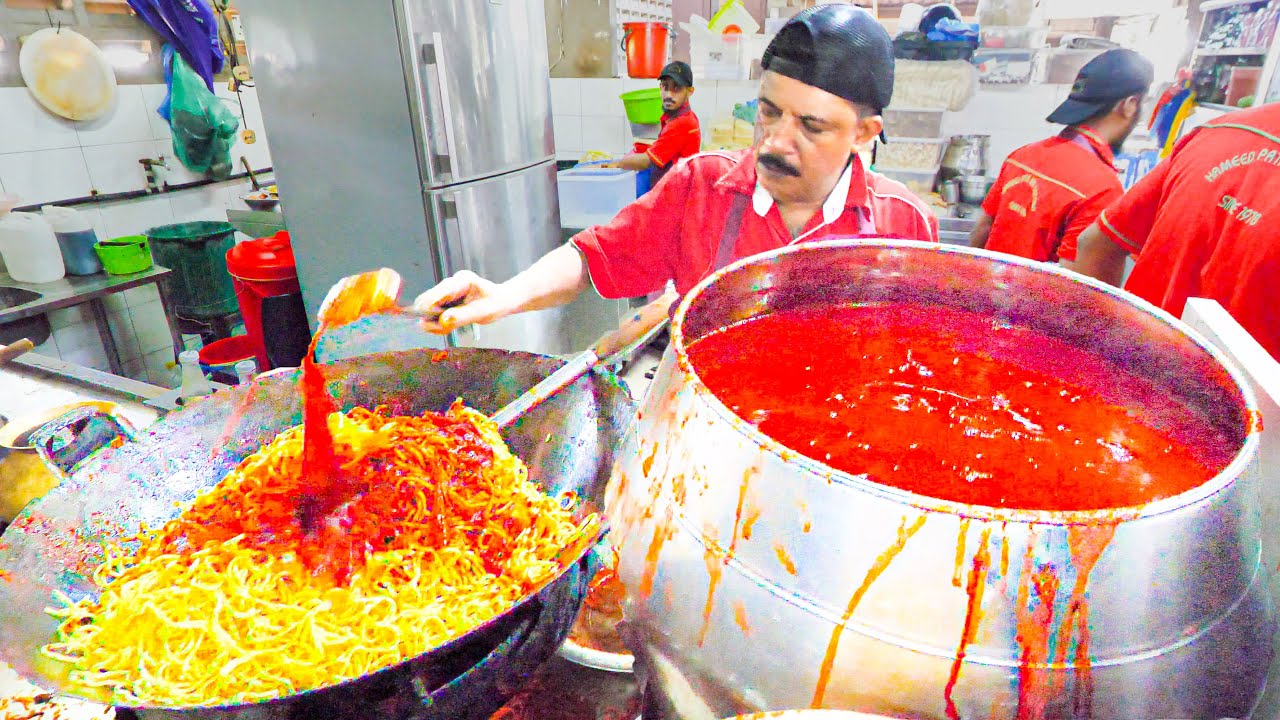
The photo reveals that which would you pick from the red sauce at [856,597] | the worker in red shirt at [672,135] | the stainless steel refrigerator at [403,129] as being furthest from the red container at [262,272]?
the red sauce at [856,597]

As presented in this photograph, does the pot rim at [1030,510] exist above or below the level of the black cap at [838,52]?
below

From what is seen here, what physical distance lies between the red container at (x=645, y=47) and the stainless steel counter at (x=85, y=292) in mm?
5126

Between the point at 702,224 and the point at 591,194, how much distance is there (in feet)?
11.5

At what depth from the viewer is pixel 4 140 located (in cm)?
482

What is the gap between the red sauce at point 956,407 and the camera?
2.19 feet

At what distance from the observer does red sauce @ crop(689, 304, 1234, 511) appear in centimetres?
67

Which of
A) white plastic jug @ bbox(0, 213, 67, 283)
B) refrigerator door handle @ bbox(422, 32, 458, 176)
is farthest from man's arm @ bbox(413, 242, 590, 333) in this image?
white plastic jug @ bbox(0, 213, 67, 283)

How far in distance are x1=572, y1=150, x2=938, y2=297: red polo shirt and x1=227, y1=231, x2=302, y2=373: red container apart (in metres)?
2.91

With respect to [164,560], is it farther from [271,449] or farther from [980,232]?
[980,232]

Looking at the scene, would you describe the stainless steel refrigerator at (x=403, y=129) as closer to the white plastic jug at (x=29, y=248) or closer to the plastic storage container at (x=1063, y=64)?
the white plastic jug at (x=29, y=248)

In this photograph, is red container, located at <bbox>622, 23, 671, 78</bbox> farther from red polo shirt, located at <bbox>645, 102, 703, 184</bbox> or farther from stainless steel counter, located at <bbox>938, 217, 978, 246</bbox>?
stainless steel counter, located at <bbox>938, 217, 978, 246</bbox>

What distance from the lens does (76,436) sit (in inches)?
63.3

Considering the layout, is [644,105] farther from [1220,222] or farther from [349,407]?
[349,407]

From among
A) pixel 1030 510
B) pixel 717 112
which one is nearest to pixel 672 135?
pixel 717 112
